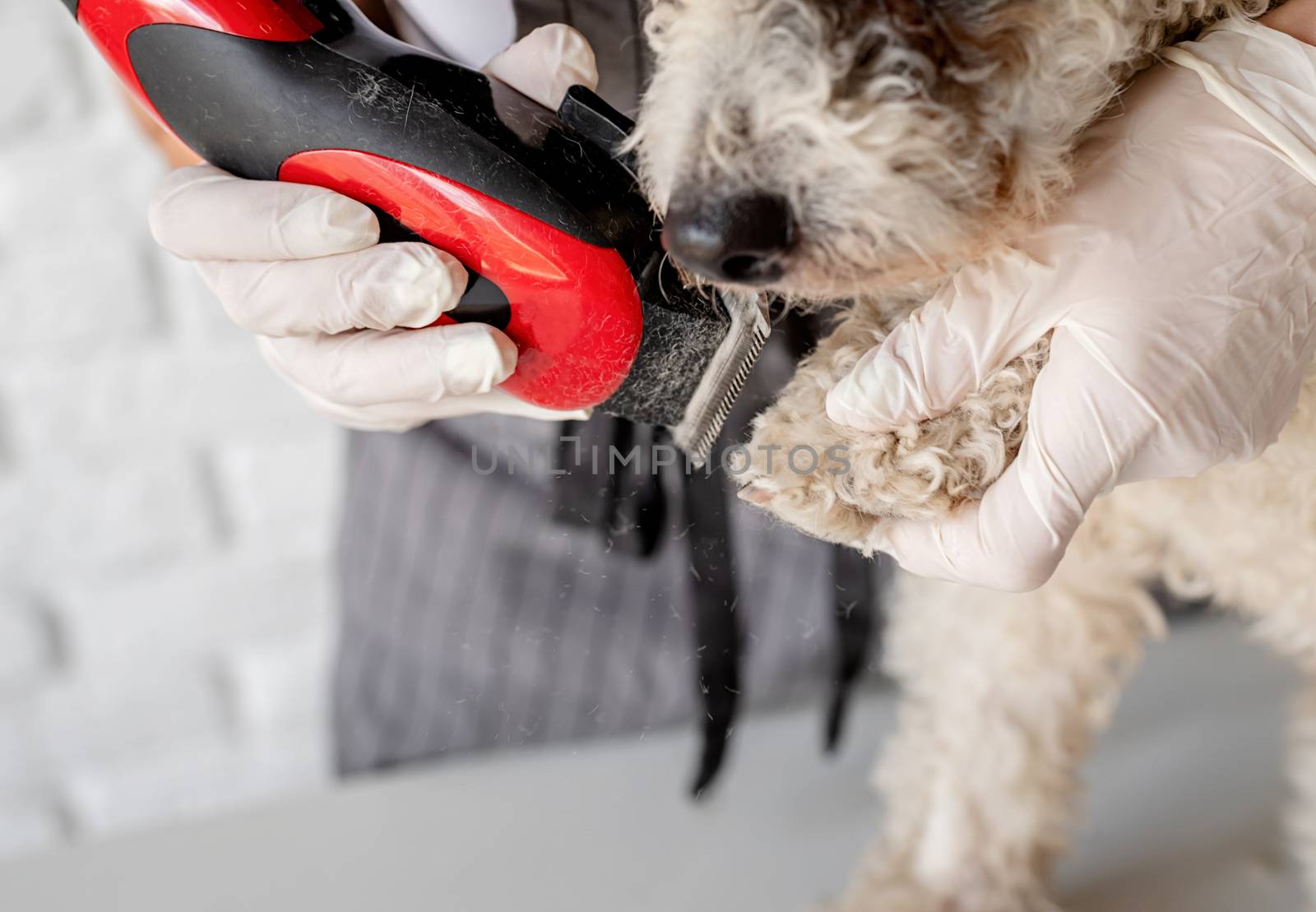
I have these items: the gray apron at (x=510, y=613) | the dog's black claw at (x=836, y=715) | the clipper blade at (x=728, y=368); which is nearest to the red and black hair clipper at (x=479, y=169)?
the clipper blade at (x=728, y=368)

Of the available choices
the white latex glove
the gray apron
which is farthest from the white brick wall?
the white latex glove

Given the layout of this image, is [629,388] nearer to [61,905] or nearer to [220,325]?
[220,325]

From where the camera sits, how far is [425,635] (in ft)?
2.86

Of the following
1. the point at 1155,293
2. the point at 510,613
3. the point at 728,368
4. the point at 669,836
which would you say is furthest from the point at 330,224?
the point at 669,836

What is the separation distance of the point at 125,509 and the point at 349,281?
66 centimetres

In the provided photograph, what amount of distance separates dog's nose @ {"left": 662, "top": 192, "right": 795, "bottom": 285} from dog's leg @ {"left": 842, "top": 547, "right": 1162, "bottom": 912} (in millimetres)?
419

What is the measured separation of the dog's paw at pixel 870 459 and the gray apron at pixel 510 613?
32 centimetres

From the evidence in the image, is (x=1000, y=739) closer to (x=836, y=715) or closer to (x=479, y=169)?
(x=836, y=715)

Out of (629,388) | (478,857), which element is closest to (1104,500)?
(629,388)

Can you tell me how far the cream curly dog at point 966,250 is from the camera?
12.5 inches

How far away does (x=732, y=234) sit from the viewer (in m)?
0.32

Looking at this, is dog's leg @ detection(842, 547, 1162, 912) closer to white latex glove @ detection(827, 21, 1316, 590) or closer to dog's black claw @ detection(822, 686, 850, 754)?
dog's black claw @ detection(822, 686, 850, 754)

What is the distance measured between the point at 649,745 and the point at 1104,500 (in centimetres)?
50

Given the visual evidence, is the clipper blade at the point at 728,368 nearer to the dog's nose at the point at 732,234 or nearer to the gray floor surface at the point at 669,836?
the dog's nose at the point at 732,234
